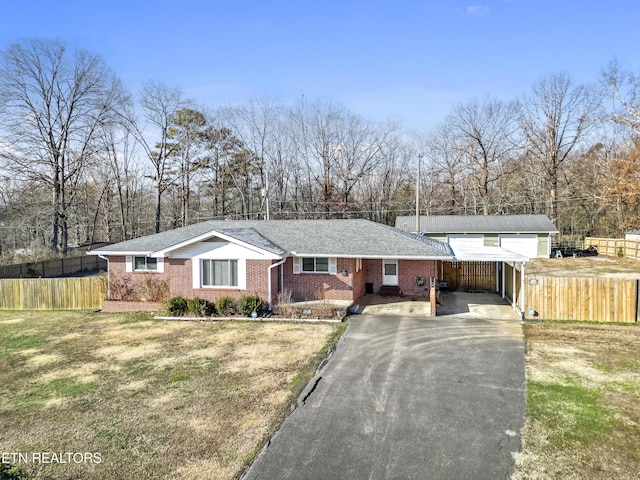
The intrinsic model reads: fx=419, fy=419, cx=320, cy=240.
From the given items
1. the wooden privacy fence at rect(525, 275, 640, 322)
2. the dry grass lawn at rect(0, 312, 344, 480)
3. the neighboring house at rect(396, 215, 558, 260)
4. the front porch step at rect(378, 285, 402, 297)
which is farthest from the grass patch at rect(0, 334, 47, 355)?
the neighboring house at rect(396, 215, 558, 260)

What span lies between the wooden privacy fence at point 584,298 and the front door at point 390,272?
19.8 feet

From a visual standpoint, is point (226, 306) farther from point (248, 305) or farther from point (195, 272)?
point (195, 272)

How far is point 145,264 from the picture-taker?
18141mm

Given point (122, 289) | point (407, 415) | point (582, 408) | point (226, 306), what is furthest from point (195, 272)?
point (582, 408)

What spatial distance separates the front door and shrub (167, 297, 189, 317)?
29.7 ft

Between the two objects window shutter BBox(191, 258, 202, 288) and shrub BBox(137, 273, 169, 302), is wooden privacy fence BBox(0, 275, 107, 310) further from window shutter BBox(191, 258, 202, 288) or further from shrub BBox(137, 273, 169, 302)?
window shutter BBox(191, 258, 202, 288)

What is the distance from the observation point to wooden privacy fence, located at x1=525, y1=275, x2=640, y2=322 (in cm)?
1445

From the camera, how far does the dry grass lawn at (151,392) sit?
21.7 feet

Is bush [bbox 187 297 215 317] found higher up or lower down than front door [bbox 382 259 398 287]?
lower down

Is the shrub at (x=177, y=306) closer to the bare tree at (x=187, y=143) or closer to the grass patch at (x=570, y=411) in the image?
the grass patch at (x=570, y=411)

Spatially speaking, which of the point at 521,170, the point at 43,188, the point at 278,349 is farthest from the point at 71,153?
the point at 521,170

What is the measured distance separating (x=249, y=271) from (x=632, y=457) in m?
13.2

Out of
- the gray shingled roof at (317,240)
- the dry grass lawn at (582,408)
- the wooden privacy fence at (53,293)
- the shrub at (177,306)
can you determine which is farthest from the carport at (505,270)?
the wooden privacy fence at (53,293)

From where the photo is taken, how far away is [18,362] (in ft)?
37.7
